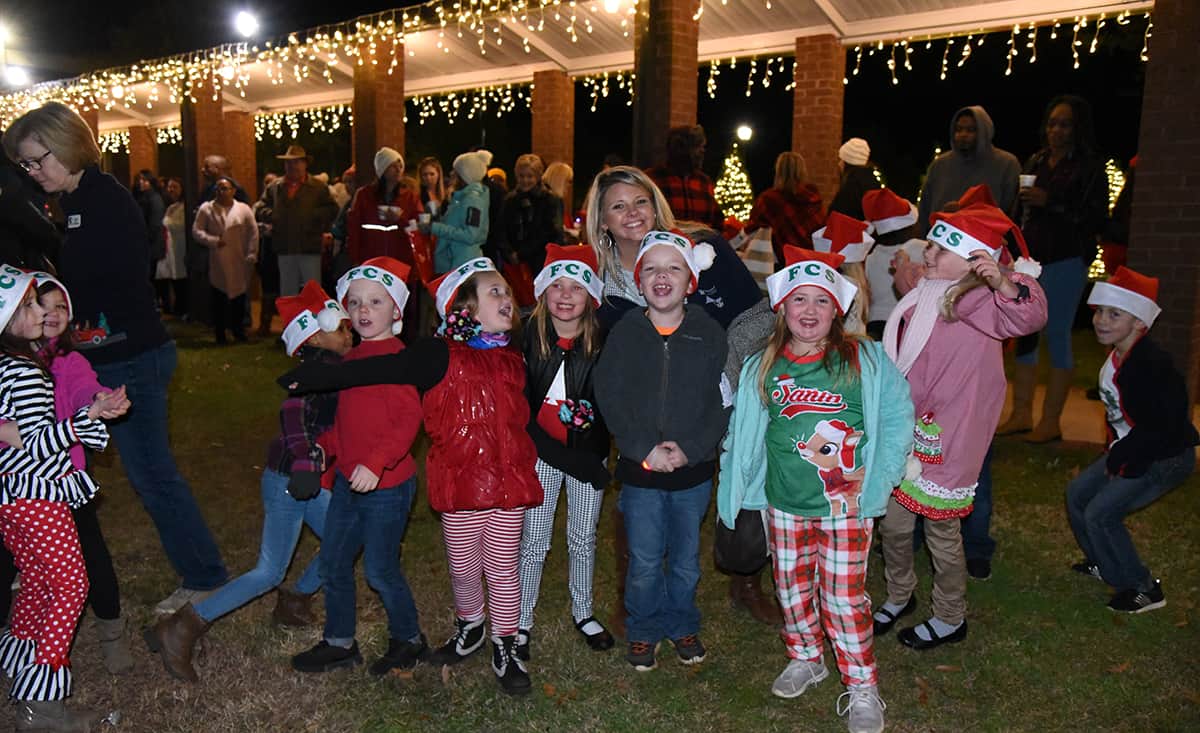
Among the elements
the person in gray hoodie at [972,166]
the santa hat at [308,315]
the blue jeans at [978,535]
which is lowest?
the blue jeans at [978,535]

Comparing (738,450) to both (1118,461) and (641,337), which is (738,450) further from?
(1118,461)

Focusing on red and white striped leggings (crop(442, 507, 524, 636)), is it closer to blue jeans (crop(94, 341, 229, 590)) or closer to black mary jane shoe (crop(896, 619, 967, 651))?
blue jeans (crop(94, 341, 229, 590))

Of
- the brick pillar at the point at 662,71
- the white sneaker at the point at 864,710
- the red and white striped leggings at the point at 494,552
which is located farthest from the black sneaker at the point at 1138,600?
the brick pillar at the point at 662,71

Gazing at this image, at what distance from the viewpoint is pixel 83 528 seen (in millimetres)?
3352

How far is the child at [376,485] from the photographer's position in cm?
330

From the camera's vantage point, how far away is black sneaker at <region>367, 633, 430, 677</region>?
3.55 meters

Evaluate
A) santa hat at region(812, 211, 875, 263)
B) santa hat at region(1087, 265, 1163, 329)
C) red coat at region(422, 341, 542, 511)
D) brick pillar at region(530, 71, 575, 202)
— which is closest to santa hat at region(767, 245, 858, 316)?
santa hat at region(812, 211, 875, 263)

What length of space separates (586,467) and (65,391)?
1883mm

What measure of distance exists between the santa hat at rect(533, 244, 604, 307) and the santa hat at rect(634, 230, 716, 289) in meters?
0.17

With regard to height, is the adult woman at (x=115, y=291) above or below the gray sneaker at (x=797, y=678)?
above

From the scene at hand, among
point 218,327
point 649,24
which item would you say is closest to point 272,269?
point 218,327

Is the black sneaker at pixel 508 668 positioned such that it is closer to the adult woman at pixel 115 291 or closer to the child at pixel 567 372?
the child at pixel 567 372

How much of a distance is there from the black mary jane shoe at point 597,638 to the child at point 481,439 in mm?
385

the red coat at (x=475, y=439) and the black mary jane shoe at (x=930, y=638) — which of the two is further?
the black mary jane shoe at (x=930, y=638)
